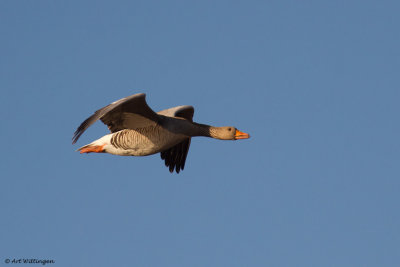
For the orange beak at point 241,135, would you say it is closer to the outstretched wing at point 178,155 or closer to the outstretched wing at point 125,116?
the outstretched wing at point 178,155

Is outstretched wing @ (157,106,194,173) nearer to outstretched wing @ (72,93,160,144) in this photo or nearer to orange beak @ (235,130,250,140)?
orange beak @ (235,130,250,140)

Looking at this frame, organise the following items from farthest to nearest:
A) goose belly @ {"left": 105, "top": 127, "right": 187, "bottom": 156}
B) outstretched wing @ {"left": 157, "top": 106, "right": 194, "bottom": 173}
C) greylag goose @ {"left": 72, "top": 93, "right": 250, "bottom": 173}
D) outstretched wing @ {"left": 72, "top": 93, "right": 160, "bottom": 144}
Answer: outstretched wing @ {"left": 157, "top": 106, "right": 194, "bottom": 173} → goose belly @ {"left": 105, "top": 127, "right": 187, "bottom": 156} → greylag goose @ {"left": 72, "top": 93, "right": 250, "bottom": 173} → outstretched wing @ {"left": 72, "top": 93, "right": 160, "bottom": 144}

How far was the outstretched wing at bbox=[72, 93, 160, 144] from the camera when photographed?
1562 cm

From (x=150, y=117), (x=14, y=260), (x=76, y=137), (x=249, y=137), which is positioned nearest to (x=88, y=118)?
(x=76, y=137)

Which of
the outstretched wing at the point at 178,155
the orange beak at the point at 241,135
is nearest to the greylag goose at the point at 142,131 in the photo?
the orange beak at the point at 241,135

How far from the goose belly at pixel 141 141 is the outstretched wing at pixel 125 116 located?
197 mm

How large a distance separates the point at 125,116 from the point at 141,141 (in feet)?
2.88

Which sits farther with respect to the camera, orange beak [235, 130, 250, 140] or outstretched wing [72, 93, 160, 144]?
orange beak [235, 130, 250, 140]

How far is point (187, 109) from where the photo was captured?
66.9 ft

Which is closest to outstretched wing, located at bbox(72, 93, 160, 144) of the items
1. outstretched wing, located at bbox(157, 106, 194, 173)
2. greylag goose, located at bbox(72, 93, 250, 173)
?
greylag goose, located at bbox(72, 93, 250, 173)

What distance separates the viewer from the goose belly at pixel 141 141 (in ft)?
58.3

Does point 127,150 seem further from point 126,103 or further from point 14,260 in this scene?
point 14,260

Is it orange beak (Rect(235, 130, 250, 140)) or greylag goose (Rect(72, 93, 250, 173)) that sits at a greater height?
orange beak (Rect(235, 130, 250, 140))

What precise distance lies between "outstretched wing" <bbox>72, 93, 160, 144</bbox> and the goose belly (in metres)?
0.20
